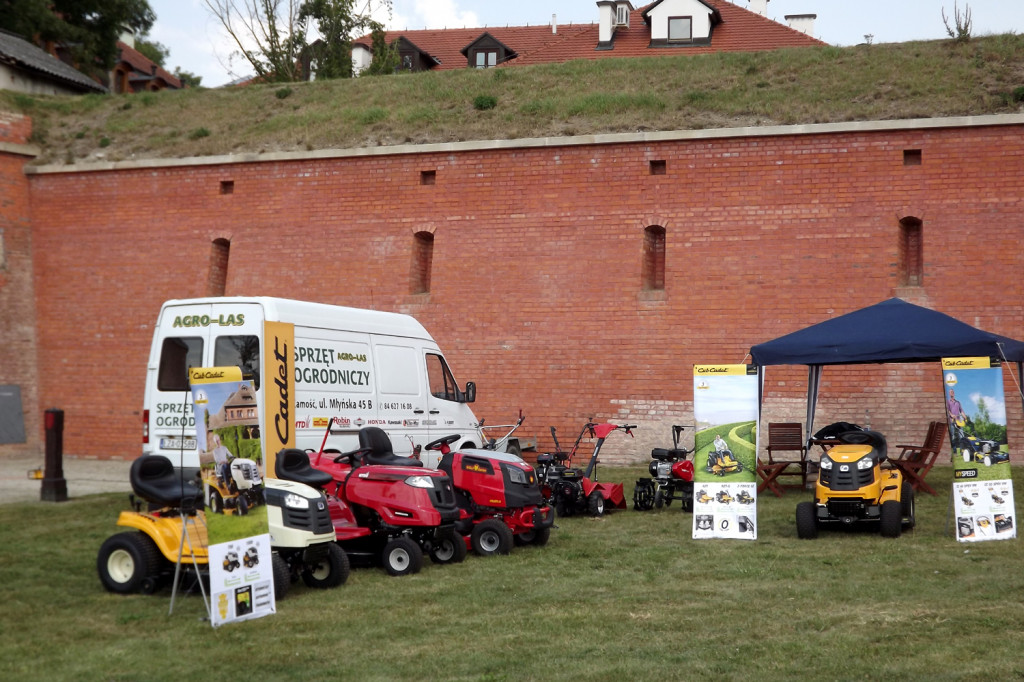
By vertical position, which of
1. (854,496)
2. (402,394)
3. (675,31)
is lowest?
(854,496)

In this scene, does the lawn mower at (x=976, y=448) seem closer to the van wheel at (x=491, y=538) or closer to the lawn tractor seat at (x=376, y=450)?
the van wheel at (x=491, y=538)

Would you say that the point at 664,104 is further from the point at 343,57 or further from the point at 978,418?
the point at 343,57

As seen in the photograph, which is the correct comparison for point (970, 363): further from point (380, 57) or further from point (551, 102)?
point (380, 57)

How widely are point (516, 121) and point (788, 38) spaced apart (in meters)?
20.1

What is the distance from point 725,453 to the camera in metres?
10.6

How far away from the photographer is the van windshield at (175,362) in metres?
11.3

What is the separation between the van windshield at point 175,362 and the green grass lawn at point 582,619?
208 centimetres

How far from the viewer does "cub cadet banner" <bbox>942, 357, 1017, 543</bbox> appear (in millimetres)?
9867

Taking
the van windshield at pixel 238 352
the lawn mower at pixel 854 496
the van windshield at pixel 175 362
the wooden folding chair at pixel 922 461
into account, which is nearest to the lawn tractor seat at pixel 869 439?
the lawn mower at pixel 854 496

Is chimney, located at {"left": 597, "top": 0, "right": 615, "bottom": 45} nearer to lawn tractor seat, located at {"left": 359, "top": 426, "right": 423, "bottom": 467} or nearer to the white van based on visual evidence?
the white van

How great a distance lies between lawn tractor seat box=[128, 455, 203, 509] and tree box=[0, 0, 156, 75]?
102ft

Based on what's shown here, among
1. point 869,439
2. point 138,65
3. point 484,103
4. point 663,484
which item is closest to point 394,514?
point 663,484

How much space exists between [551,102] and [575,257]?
11.5ft

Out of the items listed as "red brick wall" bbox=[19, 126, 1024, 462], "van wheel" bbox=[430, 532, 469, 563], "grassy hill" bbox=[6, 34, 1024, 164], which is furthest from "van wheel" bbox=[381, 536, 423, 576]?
"grassy hill" bbox=[6, 34, 1024, 164]
